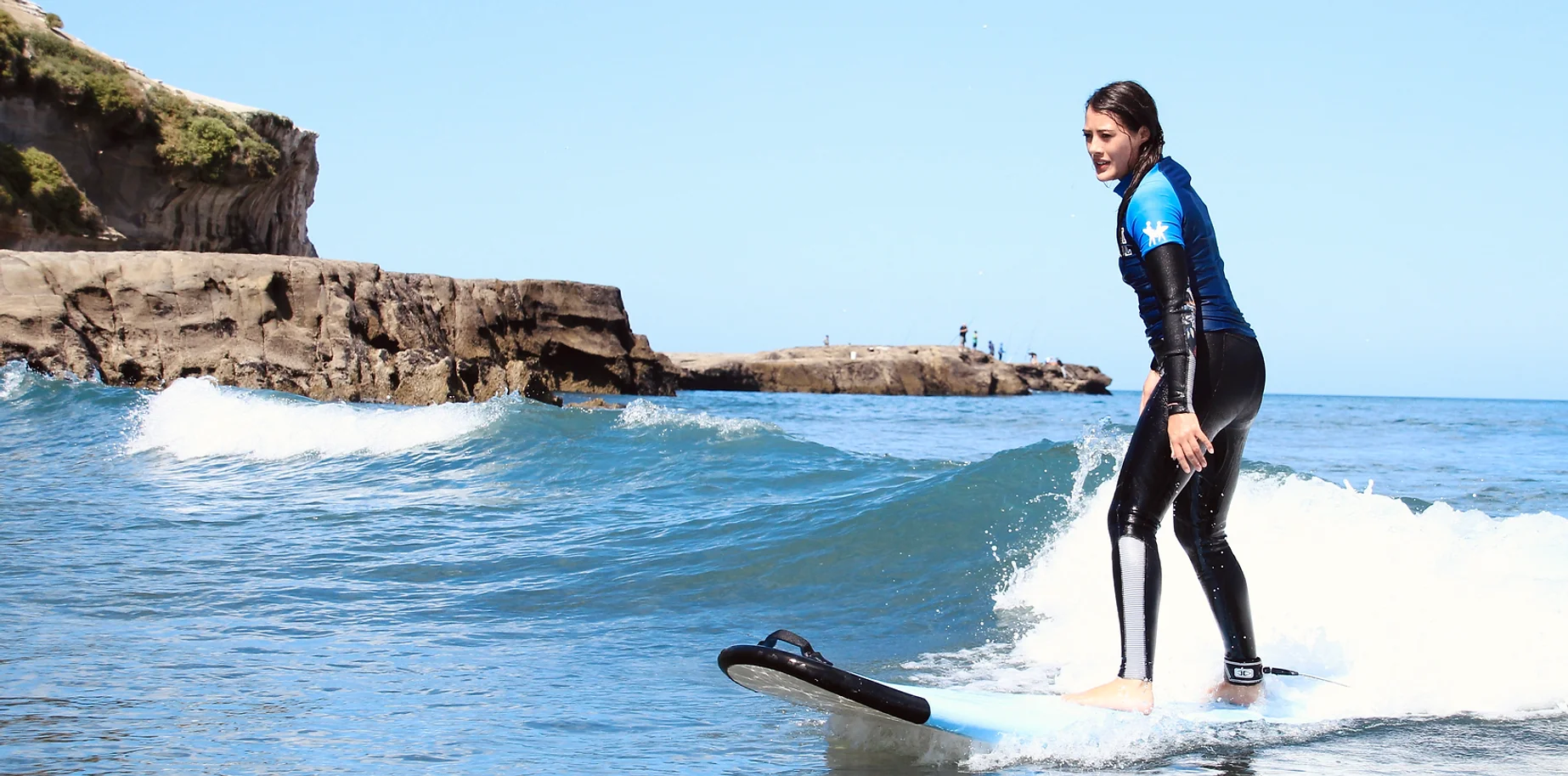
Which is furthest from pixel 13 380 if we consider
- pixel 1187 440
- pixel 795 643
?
pixel 1187 440

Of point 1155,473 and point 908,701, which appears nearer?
point 908,701

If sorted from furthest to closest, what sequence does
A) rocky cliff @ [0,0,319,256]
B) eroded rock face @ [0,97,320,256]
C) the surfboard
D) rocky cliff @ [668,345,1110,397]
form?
rocky cliff @ [668,345,1110,397]
eroded rock face @ [0,97,320,256]
rocky cliff @ [0,0,319,256]
the surfboard

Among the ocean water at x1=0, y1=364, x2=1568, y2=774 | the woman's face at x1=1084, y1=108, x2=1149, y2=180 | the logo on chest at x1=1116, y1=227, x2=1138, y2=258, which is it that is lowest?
the ocean water at x1=0, y1=364, x2=1568, y2=774

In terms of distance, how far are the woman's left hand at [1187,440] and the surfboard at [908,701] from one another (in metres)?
0.73

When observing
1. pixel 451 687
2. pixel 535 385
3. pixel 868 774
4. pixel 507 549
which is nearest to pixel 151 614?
pixel 451 687

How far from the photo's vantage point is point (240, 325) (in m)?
26.3

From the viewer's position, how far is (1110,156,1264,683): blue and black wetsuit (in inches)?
129

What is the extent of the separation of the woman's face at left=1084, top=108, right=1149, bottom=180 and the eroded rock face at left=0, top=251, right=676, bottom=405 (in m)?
25.2

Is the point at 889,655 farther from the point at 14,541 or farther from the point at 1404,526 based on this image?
the point at 14,541

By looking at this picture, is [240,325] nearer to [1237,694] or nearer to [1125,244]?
[1125,244]

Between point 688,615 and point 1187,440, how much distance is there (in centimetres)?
300

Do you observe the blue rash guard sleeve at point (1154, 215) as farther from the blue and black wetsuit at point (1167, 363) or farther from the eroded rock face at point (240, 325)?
the eroded rock face at point (240, 325)

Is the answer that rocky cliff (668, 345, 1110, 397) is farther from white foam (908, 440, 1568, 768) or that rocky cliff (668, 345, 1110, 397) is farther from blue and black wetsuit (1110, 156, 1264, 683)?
blue and black wetsuit (1110, 156, 1264, 683)

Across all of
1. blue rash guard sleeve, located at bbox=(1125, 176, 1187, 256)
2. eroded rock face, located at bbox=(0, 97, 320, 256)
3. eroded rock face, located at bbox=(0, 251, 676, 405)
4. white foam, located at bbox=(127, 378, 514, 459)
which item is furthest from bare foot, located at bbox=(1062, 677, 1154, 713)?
eroded rock face, located at bbox=(0, 97, 320, 256)
